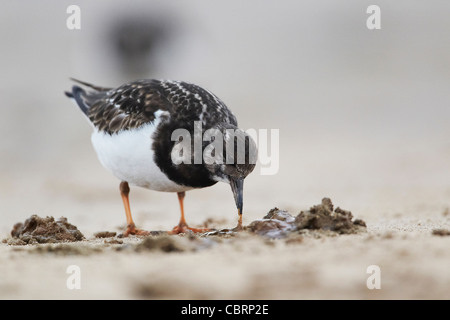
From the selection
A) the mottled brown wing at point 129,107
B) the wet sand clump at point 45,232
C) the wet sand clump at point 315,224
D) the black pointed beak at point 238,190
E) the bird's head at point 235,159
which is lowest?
the wet sand clump at point 45,232

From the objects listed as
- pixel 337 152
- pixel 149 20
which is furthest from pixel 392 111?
pixel 149 20

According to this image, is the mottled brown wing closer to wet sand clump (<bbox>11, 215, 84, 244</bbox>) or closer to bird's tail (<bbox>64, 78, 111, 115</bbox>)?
bird's tail (<bbox>64, 78, 111, 115</bbox>)

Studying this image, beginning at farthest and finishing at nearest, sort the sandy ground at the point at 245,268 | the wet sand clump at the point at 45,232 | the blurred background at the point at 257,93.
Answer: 1. the blurred background at the point at 257,93
2. the wet sand clump at the point at 45,232
3. the sandy ground at the point at 245,268

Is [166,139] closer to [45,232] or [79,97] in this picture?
[45,232]

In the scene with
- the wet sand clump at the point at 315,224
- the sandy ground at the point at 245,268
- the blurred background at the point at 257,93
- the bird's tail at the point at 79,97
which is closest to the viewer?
the sandy ground at the point at 245,268

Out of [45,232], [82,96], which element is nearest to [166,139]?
[45,232]

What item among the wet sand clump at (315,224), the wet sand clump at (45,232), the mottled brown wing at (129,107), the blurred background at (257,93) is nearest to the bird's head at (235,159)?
the wet sand clump at (315,224)

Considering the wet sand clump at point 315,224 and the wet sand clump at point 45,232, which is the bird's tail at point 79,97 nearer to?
the wet sand clump at point 45,232
